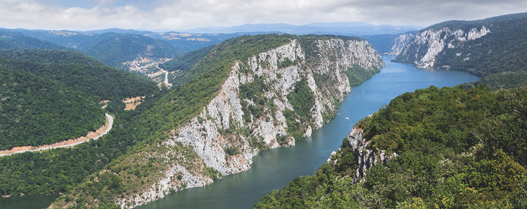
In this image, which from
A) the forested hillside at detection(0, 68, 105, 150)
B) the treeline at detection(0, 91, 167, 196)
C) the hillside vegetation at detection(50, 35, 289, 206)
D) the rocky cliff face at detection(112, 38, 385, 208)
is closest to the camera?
the hillside vegetation at detection(50, 35, 289, 206)

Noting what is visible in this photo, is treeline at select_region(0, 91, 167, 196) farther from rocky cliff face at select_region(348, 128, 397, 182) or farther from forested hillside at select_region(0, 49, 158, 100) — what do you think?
rocky cliff face at select_region(348, 128, 397, 182)

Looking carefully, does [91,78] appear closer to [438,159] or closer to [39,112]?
[39,112]

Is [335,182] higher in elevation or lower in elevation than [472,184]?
lower

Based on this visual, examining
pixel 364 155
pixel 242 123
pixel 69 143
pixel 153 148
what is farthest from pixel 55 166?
pixel 364 155

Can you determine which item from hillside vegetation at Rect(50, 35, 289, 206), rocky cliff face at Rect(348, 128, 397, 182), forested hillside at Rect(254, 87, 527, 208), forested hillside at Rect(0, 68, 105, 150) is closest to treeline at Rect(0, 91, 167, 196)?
forested hillside at Rect(0, 68, 105, 150)

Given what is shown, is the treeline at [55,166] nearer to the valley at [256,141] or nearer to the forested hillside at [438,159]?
the valley at [256,141]

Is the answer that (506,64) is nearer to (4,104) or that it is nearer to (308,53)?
(308,53)

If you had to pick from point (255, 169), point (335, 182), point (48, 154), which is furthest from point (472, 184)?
point (48, 154)
